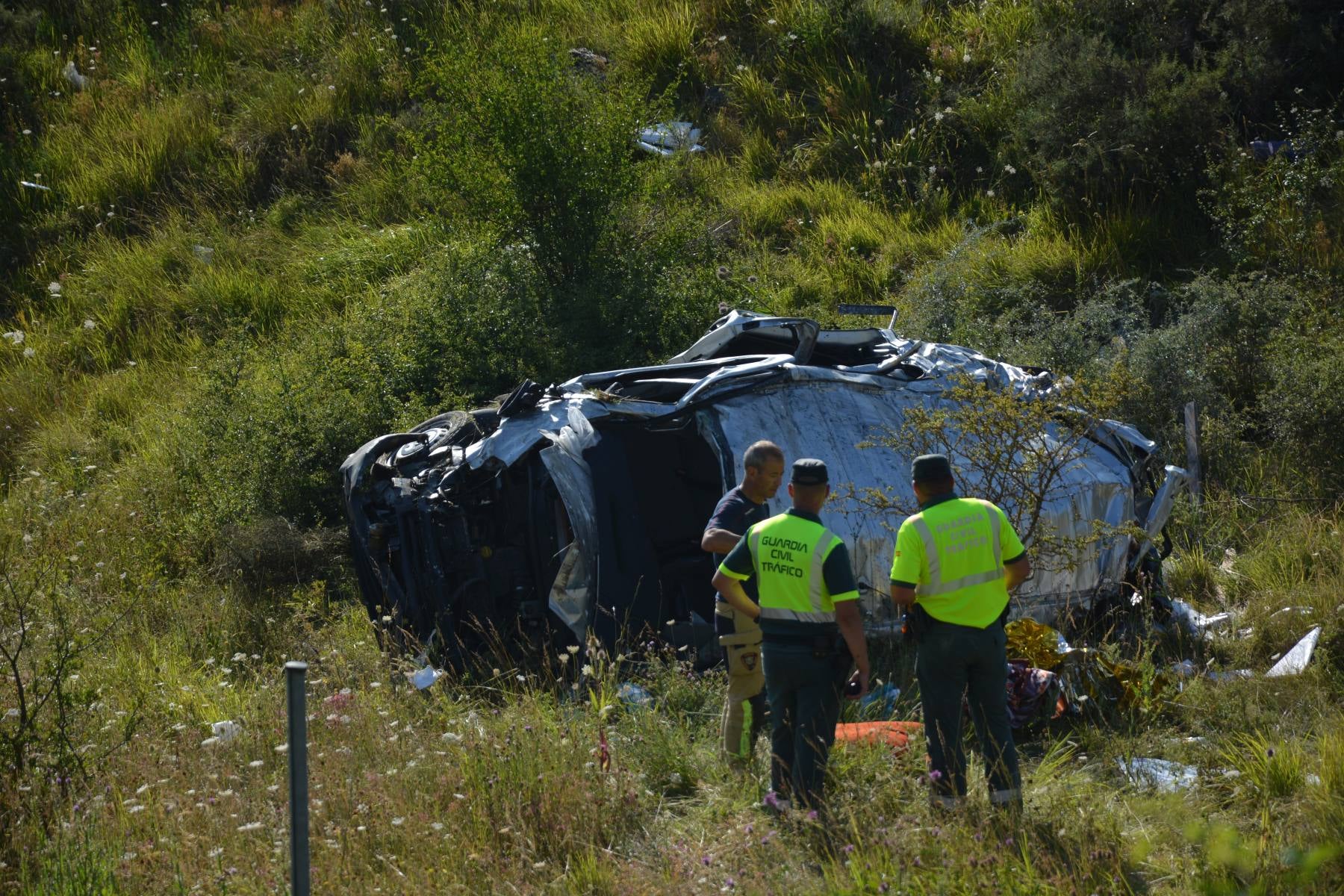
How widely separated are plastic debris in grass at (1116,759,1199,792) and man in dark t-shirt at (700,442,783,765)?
1.77m

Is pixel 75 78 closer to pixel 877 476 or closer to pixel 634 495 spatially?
pixel 634 495

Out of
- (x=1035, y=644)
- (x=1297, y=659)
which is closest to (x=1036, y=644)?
(x=1035, y=644)

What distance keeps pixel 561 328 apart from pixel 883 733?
5654mm

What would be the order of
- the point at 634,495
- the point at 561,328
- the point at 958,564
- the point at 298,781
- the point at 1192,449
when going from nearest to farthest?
the point at 298,781
the point at 958,564
the point at 634,495
the point at 1192,449
the point at 561,328

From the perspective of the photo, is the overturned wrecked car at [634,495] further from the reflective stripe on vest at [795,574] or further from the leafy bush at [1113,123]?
the leafy bush at [1113,123]

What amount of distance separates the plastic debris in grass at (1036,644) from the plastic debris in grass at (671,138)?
1003cm

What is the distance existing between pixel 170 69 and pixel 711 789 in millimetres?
17420

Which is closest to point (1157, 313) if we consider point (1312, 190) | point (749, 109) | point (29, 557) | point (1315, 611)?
point (1312, 190)

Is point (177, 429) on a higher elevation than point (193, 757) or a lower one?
lower

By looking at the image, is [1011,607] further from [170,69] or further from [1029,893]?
[170,69]

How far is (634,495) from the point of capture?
281 inches

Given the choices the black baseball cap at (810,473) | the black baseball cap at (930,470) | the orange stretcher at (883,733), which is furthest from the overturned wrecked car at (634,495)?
→ the black baseball cap at (810,473)

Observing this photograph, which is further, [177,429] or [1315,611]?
[177,429]

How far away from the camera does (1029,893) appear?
4.11m
